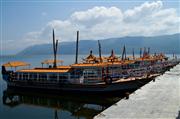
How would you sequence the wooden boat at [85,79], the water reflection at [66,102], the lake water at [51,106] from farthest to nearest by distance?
the wooden boat at [85,79] → the water reflection at [66,102] → the lake water at [51,106]

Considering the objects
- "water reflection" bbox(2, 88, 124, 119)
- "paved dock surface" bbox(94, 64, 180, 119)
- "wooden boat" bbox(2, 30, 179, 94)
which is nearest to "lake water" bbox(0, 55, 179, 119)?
"water reflection" bbox(2, 88, 124, 119)

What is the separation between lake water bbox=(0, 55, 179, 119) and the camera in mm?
25523

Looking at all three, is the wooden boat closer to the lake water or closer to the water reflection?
the water reflection

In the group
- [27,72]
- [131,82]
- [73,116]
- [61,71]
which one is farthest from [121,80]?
[27,72]

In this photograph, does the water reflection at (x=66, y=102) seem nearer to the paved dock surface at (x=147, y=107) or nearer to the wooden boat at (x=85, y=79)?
the wooden boat at (x=85, y=79)

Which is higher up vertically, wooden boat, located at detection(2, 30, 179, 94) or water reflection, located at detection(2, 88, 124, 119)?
wooden boat, located at detection(2, 30, 179, 94)

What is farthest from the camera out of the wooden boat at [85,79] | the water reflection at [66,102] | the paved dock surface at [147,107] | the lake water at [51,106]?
the wooden boat at [85,79]

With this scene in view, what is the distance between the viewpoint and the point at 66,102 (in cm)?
3036

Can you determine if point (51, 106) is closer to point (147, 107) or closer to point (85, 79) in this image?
point (85, 79)

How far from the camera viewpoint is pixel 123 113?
1566 cm

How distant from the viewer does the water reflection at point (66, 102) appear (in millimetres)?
26002

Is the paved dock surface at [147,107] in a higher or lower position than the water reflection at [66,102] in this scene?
higher

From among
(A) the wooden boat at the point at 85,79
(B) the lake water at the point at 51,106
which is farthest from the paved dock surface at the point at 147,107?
(A) the wooden boat at the point at 85,79

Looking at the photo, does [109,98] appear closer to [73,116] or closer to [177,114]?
[73,116]
